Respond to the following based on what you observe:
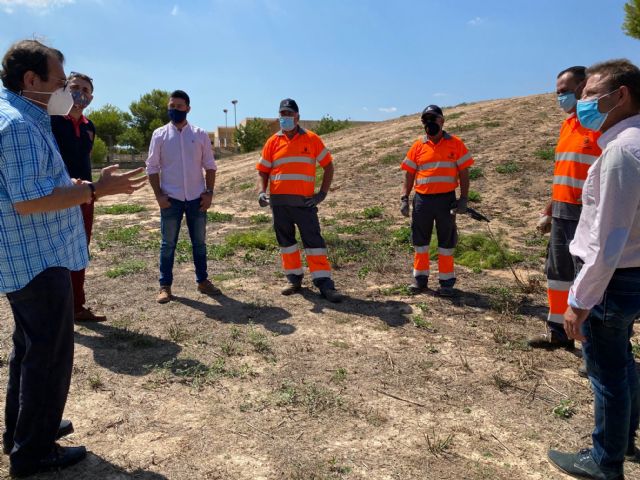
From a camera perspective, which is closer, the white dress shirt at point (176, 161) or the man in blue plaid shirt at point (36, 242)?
the man in blue plaid shirt at point (36, 242)

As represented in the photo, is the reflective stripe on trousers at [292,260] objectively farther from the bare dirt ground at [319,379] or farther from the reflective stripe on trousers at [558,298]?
the reflective stripe on trousers at [558,298]

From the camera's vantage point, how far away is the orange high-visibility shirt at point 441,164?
583 cm

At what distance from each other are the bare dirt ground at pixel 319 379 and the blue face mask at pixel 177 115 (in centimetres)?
201

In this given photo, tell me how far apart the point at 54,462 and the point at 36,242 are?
1188 mm

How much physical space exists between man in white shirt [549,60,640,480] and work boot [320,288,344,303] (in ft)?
10.6

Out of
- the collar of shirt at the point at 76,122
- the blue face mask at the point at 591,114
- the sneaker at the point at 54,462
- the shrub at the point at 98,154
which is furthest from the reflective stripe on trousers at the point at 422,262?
the shrub at the point at 98,154

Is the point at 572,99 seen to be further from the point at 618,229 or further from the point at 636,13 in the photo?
the point at 636,13

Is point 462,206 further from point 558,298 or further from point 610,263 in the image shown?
point 610,263

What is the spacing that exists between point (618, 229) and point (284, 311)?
3.71 meters

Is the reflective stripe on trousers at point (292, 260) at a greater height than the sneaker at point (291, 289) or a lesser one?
greater

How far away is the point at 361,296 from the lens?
5934 millimetres

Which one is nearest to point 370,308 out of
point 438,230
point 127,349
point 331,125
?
point 438,230

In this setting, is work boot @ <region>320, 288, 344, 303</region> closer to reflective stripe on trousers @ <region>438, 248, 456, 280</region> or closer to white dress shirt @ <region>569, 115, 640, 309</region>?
reflective stripe on trousers @ <region>438, 248, 456, 280</region>

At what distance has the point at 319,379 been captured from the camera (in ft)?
12.5
